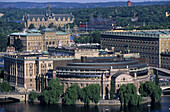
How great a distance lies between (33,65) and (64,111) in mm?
25793

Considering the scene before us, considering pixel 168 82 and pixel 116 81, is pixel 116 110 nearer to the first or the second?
pixel 116 81

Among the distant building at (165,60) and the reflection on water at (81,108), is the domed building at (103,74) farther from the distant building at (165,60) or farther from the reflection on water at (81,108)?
the distant building at (165,60)

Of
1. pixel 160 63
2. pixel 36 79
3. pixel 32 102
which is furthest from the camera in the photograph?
pixel 160 63

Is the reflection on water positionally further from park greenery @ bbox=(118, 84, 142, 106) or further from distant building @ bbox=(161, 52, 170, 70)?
distant building @ bbox=(161, 52, 170, 70)

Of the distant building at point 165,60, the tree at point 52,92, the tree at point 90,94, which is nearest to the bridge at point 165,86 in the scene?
the tree at point 90,94

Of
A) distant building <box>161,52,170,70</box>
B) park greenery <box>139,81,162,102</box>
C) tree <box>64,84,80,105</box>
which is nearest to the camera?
tree <box>64,84,80,105</box>

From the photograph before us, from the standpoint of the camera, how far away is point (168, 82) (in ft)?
521

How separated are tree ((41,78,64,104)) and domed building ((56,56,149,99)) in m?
2.25

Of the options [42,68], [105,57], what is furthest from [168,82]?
[42,68]

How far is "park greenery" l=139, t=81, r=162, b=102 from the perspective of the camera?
143375mm

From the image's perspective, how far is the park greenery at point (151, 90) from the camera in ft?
470

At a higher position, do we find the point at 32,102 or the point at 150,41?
the point at 150,41

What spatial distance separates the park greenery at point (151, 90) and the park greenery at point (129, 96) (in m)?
5.12

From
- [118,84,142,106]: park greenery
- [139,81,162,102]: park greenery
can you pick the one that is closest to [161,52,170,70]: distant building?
[139,81,162,102]: park greenery
